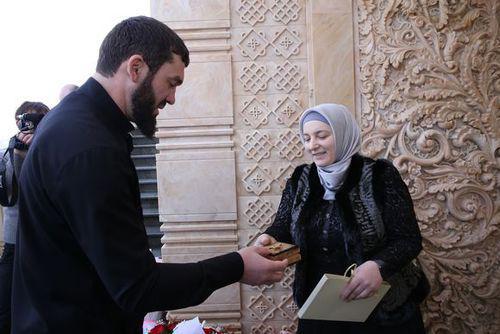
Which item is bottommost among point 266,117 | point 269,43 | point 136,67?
point 266,117

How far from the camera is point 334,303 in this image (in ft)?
5.58

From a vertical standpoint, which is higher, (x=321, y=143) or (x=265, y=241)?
(x=321, y=143)

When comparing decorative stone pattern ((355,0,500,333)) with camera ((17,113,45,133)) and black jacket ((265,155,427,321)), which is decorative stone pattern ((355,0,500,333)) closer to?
black jacket ((265,155,427,321))

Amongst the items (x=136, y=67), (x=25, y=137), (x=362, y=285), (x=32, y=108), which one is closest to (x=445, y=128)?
(x=362, y=285)

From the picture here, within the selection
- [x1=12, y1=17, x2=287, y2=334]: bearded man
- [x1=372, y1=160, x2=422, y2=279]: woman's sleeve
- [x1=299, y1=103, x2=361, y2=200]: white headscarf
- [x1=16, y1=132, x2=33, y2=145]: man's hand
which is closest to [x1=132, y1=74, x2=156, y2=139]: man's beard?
[x1=12, y1=17, x2=287, y2=334]: bearded man

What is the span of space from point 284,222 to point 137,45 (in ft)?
4.07

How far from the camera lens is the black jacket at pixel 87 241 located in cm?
101

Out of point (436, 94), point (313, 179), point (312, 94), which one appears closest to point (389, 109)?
point (436, 94)

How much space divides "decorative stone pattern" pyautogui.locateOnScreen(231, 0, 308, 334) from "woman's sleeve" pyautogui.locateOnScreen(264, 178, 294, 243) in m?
0.75

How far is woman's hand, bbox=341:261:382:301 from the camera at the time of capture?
66.1 inches

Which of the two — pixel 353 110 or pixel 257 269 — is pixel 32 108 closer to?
A: pixel 353 110

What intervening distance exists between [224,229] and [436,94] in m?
1.67

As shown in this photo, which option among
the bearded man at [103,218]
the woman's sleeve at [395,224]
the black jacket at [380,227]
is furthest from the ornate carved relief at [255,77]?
the bearded man at [103,218]

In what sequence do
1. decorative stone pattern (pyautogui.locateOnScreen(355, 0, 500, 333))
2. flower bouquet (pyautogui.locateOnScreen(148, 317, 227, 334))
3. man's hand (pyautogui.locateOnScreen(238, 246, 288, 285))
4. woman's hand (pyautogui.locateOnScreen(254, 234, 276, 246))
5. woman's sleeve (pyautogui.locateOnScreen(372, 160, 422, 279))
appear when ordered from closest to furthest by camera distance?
man's hand (pyautogui.locateOnScreen(238, 246, 288, 285))
woman's sleeve (pyautogui.locateOnScreen(372, 160, 422, 279))
woman's hand (pyautogui.locateOnScreen(254, 234, 276, 246))
flower bouquet (pyautogui.locateOnScreen(148, 317, 227, 334))
decorative stone pattern (pyautogui.locateOnScreen(355, 0, 500, 333))
